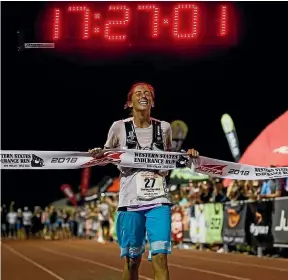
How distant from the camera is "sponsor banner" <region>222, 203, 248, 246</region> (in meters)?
16.4

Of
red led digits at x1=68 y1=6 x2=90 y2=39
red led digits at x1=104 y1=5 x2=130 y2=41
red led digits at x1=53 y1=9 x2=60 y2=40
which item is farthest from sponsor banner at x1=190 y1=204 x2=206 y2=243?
red led digits at x1=53 y1=9 x2=60 y2=40

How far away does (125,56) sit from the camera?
14336 mm

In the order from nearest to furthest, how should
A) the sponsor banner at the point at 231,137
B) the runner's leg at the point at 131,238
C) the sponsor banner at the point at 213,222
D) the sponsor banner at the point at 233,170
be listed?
the runner's leg at the point at 131,238 → the sponsor banner at the point at 233,170 → the sponsor banner at the point at 213,222 → the sponsor banner at the point at 231,137

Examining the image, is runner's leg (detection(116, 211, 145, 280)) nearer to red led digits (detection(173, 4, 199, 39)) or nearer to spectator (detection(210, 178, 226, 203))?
red led digits (detection(173, 4, 199, 39))

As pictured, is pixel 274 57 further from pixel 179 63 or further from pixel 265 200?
pixel 265 200

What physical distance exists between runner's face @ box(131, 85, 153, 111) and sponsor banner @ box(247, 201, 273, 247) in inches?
363

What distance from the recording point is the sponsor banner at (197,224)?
1911cm

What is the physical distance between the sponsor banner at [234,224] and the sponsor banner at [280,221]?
1805mm

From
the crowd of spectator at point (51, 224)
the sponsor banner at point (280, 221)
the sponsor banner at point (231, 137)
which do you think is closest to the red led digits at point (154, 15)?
the sponsor banner at point (280, 221)

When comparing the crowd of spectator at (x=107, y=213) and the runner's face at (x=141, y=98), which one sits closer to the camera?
the runner's face at (x=141, y=98)

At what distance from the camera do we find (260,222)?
1543 cm

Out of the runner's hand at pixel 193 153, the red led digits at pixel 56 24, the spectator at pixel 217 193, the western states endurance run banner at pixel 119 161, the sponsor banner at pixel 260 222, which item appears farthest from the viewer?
the spectator at pixel 217 193

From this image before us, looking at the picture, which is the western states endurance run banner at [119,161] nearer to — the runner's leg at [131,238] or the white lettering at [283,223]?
Answer: the runner's leg at [131,238]

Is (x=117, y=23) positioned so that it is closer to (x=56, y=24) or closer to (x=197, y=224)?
(x=56, y=24)
